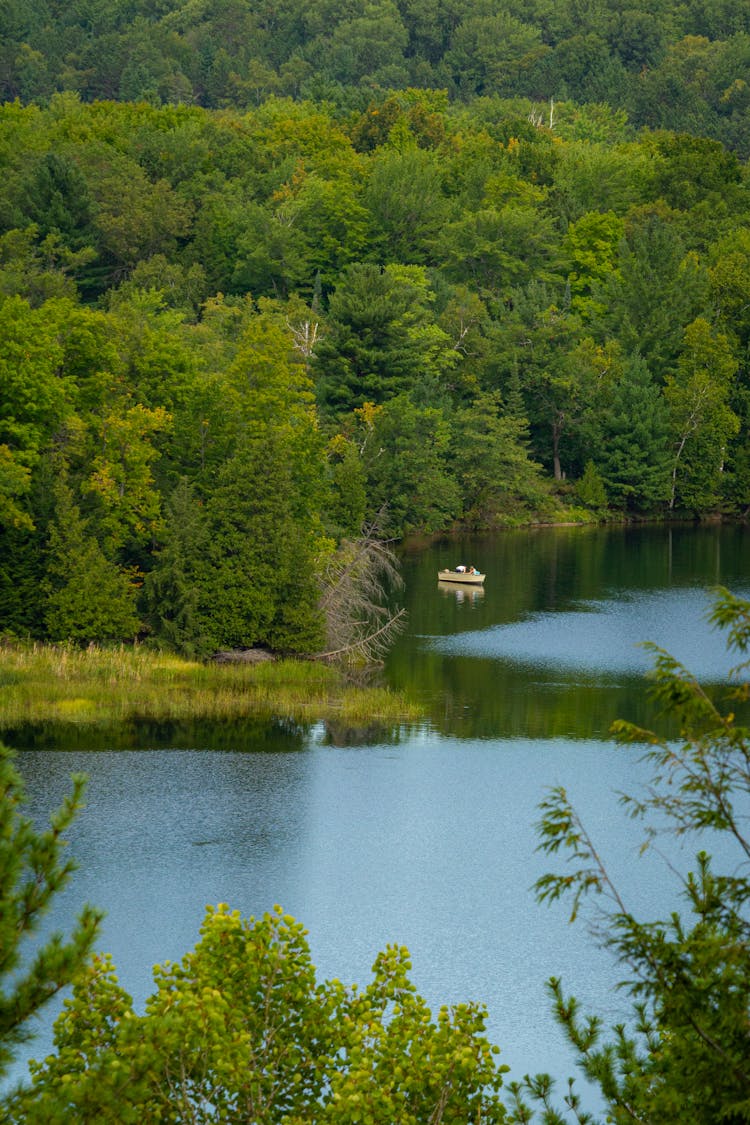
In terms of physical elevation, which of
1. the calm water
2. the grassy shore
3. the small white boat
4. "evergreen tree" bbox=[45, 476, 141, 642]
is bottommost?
the calm water

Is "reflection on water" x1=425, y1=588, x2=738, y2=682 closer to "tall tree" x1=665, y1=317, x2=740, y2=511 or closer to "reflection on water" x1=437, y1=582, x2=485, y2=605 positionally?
"reflection on water" x1=437, y1=582, x2=485, y2=605

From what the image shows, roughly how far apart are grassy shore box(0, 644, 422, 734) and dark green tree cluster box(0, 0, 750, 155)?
276 feet

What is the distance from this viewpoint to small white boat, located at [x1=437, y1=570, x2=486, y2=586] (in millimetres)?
53812

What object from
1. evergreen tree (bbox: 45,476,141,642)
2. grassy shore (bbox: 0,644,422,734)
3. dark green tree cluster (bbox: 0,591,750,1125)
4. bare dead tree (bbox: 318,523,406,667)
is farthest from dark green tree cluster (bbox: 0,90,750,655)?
dark green tree cluster (bbox: 0,591,750,1125)

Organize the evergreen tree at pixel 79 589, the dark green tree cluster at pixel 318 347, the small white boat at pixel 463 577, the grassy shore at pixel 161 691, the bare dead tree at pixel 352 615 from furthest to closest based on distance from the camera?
the small white boat at pixel 463 577 → the bare dead tree at pixel 352 615 → the dark green tree cluster at pixel 318 347 → the evergreen tree at pixel 79 589 → the grassy shore at pixel 161 691

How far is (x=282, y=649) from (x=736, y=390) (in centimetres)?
3744

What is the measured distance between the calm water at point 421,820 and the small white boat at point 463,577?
5719 millimetres

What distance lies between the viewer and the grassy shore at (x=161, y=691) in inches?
1428

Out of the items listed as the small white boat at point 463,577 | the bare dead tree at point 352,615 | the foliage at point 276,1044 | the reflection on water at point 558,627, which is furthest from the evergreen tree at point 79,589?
the foliage at point 276,1044

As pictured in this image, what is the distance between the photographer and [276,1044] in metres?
15.7

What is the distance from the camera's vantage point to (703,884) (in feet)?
40.0

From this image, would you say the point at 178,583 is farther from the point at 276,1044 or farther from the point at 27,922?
the point at 27,922

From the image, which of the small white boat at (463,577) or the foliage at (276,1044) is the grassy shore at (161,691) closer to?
the small white boat at (463,577)

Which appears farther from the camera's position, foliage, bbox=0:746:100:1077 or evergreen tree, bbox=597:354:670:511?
evergreen tree, bbox=597:354:670:511
